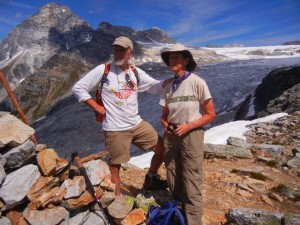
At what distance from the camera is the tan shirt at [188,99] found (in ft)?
16.9

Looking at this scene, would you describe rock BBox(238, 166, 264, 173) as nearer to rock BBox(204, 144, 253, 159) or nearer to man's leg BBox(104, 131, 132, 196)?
rock BBox(204, 144, 253, 159)

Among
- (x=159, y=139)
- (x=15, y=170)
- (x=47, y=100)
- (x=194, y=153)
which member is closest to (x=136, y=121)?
(x=159, y=139)

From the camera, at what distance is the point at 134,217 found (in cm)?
575

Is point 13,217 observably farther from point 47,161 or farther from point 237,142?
point 237,142

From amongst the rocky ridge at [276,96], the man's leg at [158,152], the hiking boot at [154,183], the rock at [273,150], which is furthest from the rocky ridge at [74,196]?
the rocky ridge at [276,96]

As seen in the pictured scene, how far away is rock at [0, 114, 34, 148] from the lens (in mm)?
5480

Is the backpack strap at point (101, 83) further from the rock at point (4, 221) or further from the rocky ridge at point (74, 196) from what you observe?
the rock at point (4, 221)

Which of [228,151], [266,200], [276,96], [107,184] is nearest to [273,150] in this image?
[228,151]

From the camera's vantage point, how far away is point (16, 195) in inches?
209

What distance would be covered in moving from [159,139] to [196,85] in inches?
59.6

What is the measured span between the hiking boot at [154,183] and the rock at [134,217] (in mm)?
755

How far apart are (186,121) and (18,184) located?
3.07 metres

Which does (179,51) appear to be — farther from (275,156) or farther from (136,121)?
(275,156)

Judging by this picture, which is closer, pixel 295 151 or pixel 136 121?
pixel 136 121
